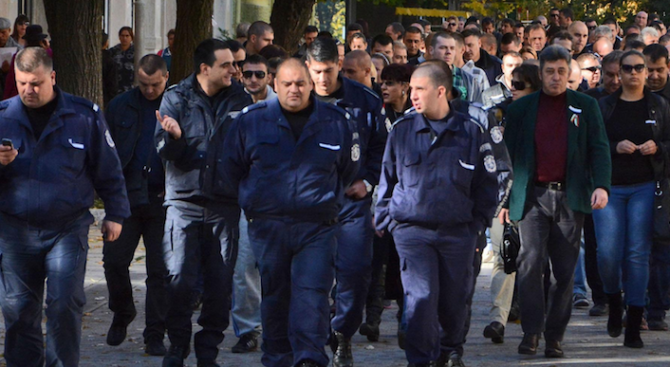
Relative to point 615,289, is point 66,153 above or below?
above

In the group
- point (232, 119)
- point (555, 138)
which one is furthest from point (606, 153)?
point (232, 119)

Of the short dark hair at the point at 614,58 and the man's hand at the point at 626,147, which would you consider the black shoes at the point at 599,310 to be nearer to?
the man's hand at the point at 626,147

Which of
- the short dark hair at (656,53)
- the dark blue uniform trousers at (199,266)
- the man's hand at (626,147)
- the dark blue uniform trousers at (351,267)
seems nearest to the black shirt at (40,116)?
the dark blue uniform trousers at (199,266)

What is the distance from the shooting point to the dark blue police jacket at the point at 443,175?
306 inches

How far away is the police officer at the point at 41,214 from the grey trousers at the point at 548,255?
9.90 feet

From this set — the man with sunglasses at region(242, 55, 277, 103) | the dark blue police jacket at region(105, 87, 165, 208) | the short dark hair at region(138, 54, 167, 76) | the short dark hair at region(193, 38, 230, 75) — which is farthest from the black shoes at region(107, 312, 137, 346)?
the short dark hair at region(193, 38, 230, 75)

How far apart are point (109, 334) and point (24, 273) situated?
2.06 m

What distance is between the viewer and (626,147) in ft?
30.9

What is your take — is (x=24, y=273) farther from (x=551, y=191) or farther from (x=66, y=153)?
(x=551, y=191)

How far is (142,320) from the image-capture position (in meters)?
10.1

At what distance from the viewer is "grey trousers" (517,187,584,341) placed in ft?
28.5

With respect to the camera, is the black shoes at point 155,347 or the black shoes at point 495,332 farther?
the black shoes at point 495,332

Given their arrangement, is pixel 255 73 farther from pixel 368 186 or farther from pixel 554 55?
pixel 554 55

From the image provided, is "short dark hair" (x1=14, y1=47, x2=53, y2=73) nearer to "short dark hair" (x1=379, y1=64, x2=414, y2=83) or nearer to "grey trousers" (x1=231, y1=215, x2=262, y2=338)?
"grey trousers" (x1=231, y1=215, x2=262, y2=338)
